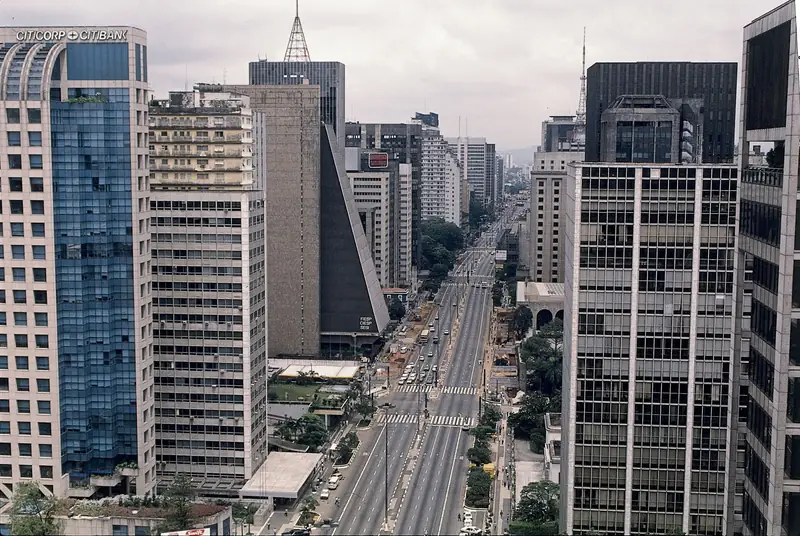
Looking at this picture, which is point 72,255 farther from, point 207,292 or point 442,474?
point 442,474

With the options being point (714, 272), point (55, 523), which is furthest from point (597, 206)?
point (55, 523)

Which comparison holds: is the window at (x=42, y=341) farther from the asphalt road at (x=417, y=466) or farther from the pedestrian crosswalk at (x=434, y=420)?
the pedestrian crosswalk at (x=434, y=420)

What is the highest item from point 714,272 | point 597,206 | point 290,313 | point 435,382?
point 597,206

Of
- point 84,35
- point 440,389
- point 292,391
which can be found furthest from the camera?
point 440,389

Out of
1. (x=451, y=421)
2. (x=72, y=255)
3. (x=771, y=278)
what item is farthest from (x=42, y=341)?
(x=771, y=278)

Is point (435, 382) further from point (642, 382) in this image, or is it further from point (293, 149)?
point (642, 382)

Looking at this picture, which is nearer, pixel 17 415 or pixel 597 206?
pixel 597 206
